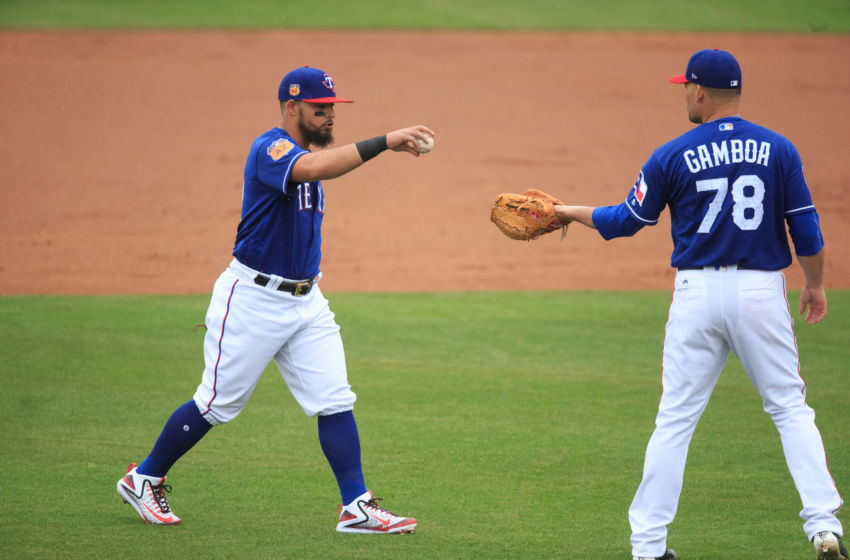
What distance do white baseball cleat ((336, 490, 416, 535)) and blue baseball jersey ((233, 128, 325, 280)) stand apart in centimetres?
105

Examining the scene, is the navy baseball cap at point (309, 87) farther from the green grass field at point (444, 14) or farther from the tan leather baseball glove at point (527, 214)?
the green grass field at point (444, 14)

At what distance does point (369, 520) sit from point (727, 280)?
187 centimetres

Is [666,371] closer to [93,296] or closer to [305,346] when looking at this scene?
[305,346]

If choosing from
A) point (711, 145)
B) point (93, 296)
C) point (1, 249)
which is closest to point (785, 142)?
point (711, 145)

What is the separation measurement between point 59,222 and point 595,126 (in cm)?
872

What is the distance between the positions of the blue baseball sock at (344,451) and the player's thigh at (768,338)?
1749mm

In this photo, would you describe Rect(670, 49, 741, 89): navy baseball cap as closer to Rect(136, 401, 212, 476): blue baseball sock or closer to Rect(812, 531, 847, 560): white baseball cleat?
Rect(812, 531, 847, 560): white baseball cleat

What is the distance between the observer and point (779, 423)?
4.09 metres

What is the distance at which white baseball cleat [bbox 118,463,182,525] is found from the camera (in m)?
4.68

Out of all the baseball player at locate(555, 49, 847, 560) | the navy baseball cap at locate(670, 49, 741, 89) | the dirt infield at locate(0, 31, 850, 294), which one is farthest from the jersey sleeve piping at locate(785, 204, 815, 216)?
the dirt infield at locate(0, 31, 850, 294)

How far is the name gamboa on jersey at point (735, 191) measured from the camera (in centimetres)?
398

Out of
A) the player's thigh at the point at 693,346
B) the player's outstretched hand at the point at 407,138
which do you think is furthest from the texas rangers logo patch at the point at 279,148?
the player's thigh at the point at 693,346

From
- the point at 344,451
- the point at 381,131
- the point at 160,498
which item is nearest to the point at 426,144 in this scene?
the point at 344,451

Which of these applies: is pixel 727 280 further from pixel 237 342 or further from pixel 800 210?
pixel 237 342
